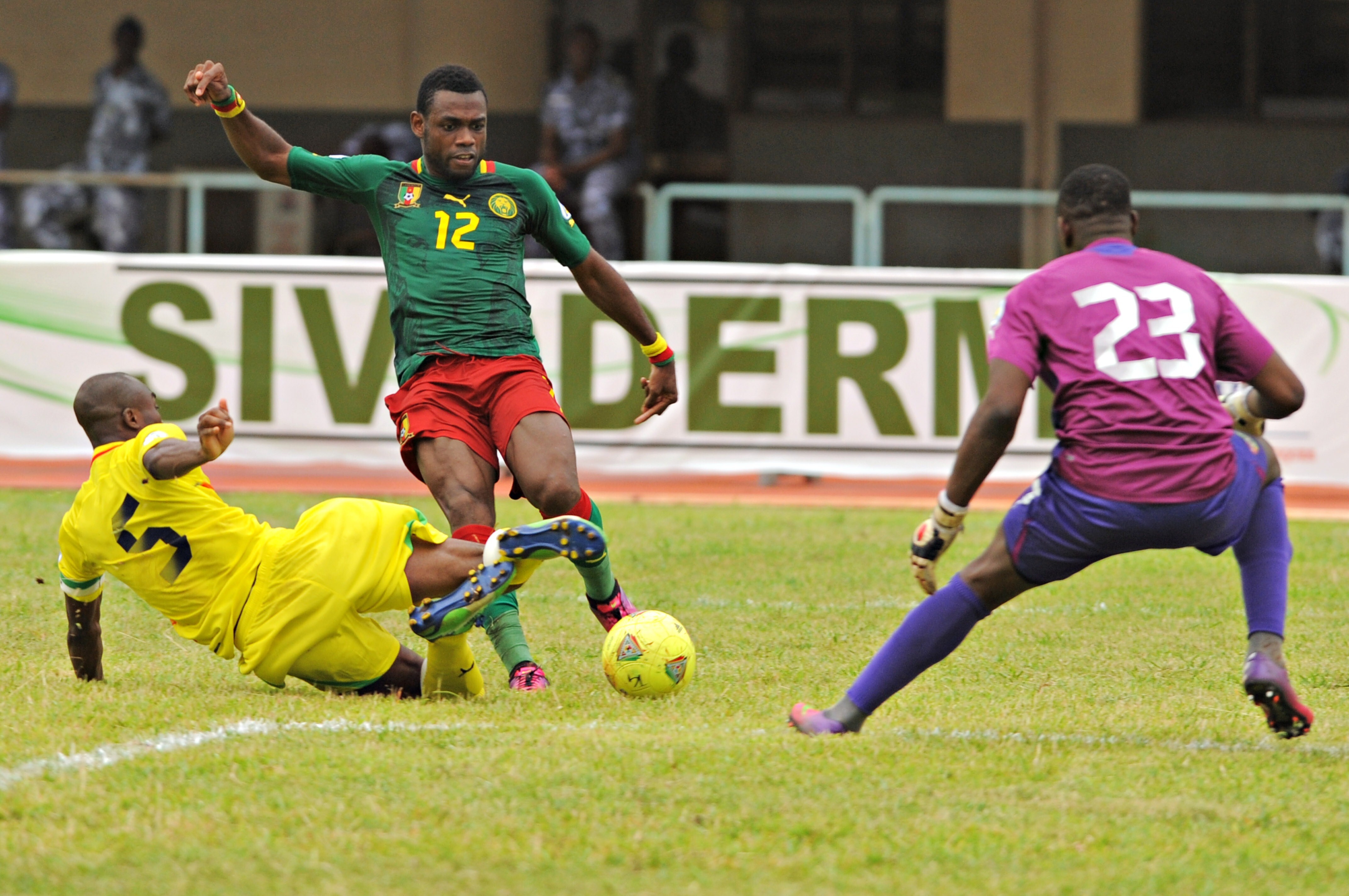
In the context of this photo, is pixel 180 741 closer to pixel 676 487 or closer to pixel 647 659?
pixel 647 659

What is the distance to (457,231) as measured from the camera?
5938mm

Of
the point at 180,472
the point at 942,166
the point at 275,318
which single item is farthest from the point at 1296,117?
the point at 180,472

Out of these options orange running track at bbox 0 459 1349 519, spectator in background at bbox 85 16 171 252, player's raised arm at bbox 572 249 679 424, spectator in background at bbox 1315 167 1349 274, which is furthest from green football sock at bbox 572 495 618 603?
spectator in background at bbox 85 16 171 252

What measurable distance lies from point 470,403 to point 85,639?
144 cm

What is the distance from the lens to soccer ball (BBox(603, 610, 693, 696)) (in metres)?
5.35

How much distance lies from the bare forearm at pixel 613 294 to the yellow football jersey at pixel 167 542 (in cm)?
158

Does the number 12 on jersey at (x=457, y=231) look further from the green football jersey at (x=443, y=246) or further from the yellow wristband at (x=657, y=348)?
the yellow wristband at (x=657, y=348)

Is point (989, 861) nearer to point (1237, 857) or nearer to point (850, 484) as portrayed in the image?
point (1237, 857)

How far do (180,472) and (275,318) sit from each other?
7.17 meters

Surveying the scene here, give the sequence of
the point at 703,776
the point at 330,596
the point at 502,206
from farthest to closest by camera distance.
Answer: the point at 502,206
the point at 330,596
the point at 703,776

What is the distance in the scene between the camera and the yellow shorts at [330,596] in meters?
5.14

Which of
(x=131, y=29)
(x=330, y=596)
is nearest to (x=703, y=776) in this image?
(x=330, y=596)

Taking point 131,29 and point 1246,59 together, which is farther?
point 1246,59

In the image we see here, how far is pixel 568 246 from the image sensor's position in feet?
20.2
